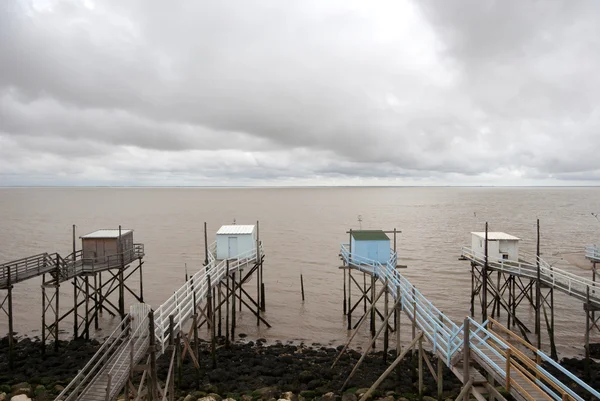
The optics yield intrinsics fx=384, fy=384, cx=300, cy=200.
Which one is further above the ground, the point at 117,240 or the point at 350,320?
the point at 117,240

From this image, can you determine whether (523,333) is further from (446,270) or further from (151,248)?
(151,248)

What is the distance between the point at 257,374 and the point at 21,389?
9.57 metres

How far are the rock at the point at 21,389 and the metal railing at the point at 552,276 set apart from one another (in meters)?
23.6

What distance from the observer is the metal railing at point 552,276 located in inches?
704

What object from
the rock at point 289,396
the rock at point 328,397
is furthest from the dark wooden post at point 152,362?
the rock at point 328,397

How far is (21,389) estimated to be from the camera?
15.6 metres

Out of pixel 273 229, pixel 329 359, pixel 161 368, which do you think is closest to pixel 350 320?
pixel 329 359

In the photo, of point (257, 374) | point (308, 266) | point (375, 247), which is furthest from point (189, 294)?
point (308, 266)

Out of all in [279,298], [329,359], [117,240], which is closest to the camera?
[329,359]

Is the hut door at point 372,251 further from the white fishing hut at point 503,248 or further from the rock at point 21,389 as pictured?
the rock at point 21,389

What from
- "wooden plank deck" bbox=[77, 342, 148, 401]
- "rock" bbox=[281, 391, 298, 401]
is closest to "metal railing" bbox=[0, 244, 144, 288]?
"wooden plank deck" bbox=[77, 342, 148, 401]

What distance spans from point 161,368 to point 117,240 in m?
8.96

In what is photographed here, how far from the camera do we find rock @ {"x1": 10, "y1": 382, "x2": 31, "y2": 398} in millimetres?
15453

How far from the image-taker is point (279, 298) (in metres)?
30.3
